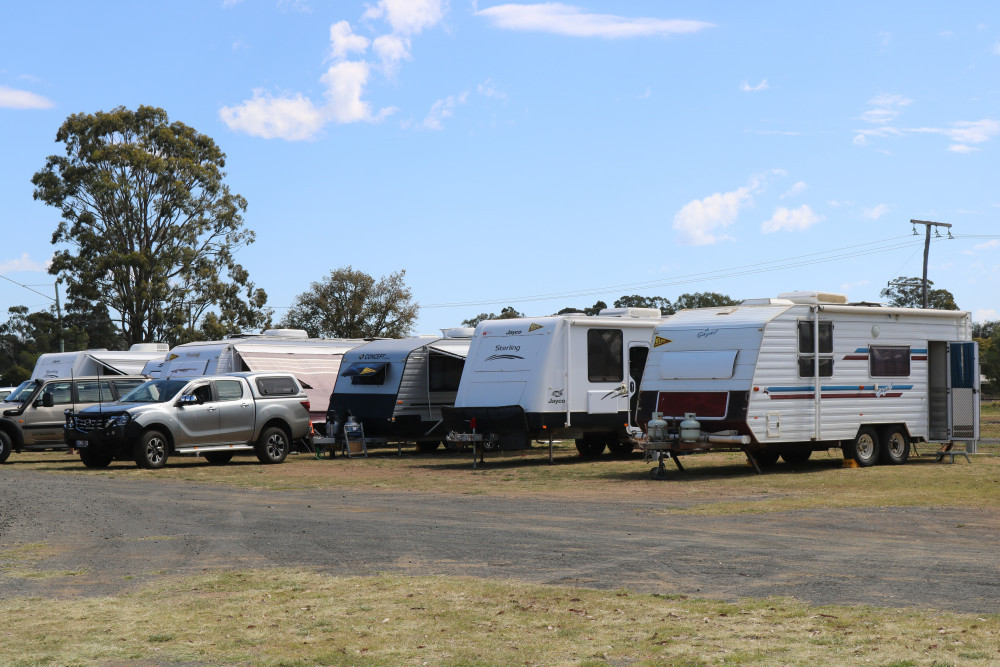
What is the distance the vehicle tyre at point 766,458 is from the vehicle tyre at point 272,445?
9432 mm

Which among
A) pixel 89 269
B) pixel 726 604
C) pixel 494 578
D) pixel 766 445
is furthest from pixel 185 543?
pixel 89 269

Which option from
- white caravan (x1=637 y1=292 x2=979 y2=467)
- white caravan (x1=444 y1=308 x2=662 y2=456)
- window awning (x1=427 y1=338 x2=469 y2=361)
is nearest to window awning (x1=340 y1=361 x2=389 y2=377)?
window awning (x1=427 y1=338 x2=469 y2=361)

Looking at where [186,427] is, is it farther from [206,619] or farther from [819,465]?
[206,619]

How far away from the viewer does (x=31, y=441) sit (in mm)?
24125

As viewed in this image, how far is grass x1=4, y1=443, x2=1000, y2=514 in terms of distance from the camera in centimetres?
1430

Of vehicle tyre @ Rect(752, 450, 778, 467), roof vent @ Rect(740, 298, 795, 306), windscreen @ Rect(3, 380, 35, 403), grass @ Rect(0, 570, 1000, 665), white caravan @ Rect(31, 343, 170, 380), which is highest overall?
roof vent @ Rect(740, 298, 795, 306)

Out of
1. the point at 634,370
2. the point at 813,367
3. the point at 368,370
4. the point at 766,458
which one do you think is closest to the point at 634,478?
the point at 813,367

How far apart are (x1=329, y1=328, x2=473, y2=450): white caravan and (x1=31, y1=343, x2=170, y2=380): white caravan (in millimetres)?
7024

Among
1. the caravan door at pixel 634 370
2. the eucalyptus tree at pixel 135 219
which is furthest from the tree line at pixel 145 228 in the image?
the caravan door at pixel 634 370

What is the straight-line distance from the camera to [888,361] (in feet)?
63.0

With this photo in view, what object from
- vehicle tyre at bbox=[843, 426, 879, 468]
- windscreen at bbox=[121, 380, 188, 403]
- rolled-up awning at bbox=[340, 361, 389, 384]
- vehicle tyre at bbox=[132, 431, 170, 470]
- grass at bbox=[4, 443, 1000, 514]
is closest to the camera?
grass at bbox=[4, 443, 1000, 514]

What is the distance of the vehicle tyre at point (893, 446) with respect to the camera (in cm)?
1930

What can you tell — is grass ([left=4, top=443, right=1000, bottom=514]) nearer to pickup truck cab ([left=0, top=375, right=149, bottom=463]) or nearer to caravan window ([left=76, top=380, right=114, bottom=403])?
pickup truck cab ([left=0, top=375, right=149, bottom=463])

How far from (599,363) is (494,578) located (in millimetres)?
13482
